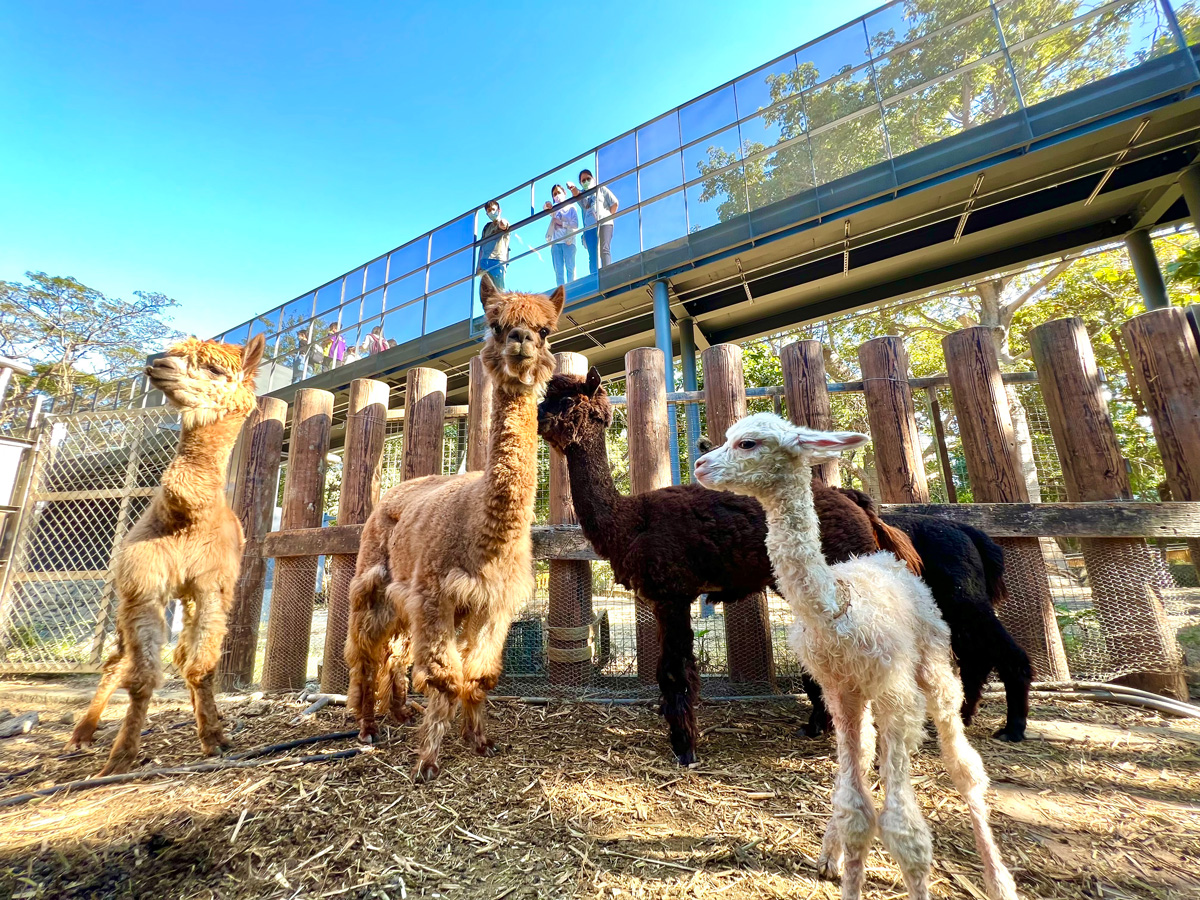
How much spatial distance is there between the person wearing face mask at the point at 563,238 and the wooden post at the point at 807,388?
9009 mm

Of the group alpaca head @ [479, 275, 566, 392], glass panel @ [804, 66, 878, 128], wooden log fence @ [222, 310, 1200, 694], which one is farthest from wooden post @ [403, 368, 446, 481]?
glass panel @ [804, 66, 878, 128]

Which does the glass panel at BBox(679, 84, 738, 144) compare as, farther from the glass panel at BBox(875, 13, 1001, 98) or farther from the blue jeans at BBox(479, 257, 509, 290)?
the blue jeans at BBox(479, 257, 509, 290)

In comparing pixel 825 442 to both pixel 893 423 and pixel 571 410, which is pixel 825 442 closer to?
pixel 571 410

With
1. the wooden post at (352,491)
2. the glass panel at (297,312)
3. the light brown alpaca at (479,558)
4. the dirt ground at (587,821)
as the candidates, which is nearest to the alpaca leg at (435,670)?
the light brown alpaca at (479,558)

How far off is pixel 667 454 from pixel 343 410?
12.7 meters

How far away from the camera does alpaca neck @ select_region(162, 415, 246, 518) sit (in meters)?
3.28

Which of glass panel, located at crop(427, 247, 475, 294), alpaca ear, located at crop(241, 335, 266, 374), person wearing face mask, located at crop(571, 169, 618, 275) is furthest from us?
glass panel, located at crop(427, 247, 475, 294)

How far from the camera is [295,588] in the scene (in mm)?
4867

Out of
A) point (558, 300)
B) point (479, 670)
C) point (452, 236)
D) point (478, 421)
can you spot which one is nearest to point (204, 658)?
point (479, 670)

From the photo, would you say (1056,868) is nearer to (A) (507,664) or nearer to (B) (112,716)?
(A) (507,664)

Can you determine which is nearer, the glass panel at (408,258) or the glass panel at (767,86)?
the glass panel at (767,86)

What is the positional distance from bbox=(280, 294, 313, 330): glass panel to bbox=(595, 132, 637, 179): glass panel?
1159 cm

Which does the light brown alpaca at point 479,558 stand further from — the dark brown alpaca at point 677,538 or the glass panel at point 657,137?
the glass panel at point 657,137

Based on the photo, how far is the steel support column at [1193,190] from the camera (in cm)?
860
